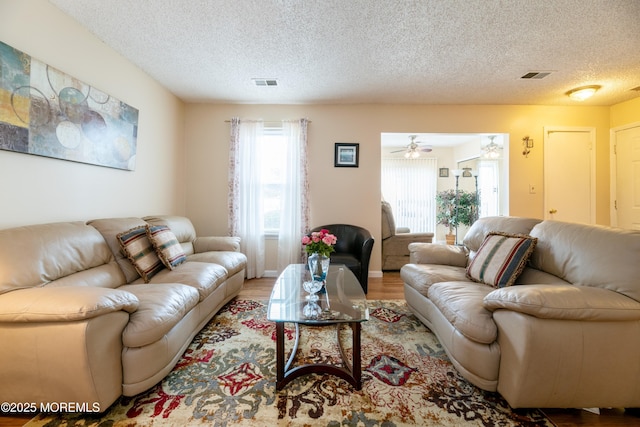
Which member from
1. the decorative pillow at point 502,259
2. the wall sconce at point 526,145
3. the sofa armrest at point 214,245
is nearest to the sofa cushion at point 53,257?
the sofa armrest at point 214,245

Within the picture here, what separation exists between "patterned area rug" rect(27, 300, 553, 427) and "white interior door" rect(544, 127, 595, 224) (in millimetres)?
3518

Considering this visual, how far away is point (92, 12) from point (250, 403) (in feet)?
10.1

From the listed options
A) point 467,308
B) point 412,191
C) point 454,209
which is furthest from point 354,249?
point 412,191

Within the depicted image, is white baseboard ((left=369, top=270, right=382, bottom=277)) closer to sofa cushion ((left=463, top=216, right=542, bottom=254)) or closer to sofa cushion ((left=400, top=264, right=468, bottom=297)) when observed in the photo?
sofa cushion ((left=400, top=264, right=468, bottom=297))

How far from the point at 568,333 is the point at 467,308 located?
436 mm

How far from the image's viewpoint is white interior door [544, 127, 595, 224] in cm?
392

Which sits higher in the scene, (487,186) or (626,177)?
(487,186)

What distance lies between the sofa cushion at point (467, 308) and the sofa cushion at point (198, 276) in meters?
1.80

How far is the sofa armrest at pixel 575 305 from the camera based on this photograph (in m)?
1.25

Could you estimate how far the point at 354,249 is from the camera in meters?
3.51

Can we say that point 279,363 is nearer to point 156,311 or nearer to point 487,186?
point 156,311

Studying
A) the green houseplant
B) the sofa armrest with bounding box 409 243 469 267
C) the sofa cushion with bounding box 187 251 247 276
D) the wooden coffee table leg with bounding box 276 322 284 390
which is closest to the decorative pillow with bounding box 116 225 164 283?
the sofa cushion with bounding box 187 251 247 276

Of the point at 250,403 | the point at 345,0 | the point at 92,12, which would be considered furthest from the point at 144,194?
the point at 345,0

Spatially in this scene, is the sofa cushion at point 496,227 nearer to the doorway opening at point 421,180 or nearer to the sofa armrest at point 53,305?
the sofa armrest at point 53,305
